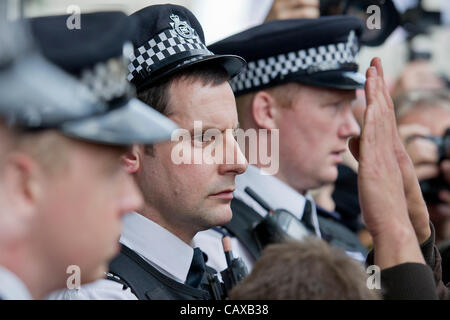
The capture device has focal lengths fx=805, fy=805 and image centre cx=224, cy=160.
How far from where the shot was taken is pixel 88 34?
1426 millimetres

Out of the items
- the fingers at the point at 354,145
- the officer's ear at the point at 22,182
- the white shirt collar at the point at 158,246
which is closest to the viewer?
the officer's ear at the point at 22,182

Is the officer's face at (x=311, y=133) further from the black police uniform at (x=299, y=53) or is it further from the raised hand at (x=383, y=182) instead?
the raised hand at (x=383, y=182)

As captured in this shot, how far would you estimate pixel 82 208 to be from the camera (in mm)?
1284

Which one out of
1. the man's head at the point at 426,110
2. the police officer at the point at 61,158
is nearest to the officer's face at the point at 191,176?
the police officer at the point at 61,158

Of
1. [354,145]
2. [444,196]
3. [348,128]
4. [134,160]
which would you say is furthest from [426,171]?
[134,160]

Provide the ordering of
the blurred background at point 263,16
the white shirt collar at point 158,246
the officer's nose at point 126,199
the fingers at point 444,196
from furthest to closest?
the blurred background at point 263,16 < the fingers at point 444,196 < the white shirt collar at point 158,246 < the officer's nose at point 126,199

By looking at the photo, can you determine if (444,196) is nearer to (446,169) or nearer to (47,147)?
(446,169)

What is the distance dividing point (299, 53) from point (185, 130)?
1.01m

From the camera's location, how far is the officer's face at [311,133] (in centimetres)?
318

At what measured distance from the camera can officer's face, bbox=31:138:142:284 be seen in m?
1.26

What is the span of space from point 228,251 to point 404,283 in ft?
1.79

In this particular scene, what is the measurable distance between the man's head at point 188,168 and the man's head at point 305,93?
843mm
